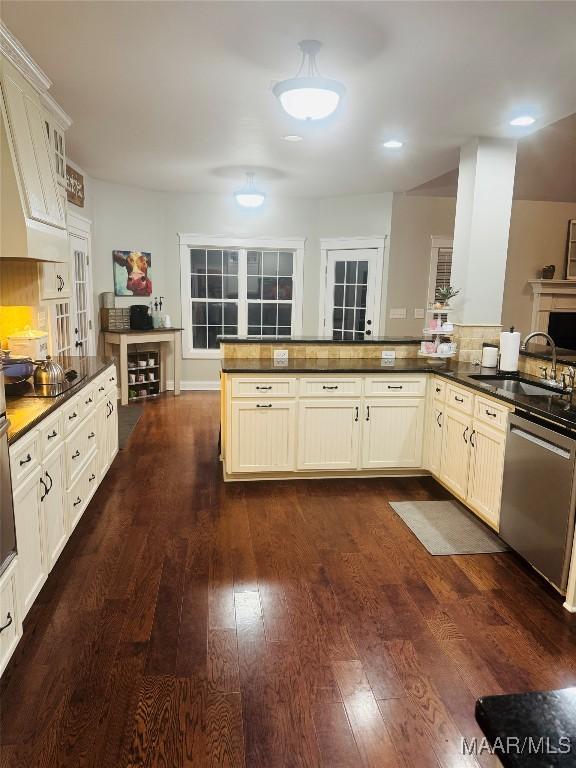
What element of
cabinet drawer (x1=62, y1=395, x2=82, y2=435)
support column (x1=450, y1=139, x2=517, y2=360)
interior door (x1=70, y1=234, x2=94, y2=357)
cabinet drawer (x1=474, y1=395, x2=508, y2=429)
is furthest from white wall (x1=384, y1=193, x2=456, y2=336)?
cabinet drawer (x1=62, y1=395, x2=82, y2=435)

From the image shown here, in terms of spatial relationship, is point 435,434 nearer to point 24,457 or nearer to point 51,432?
point 51,432

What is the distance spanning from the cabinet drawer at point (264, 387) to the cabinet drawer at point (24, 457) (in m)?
1.70

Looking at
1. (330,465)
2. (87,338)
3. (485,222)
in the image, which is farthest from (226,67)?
(87,338)

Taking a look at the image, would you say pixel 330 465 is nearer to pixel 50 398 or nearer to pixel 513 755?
pixel 50 398

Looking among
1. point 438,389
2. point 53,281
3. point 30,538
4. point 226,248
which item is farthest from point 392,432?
point 226,248

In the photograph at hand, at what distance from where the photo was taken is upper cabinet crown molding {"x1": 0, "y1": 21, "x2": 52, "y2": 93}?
8.94ft

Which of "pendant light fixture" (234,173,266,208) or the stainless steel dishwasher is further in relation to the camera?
"pendant light fixture" (234,173,266,208)

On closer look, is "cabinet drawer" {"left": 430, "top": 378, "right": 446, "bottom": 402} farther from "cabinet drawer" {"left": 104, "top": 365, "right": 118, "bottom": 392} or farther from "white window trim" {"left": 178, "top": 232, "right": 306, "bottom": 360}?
"white window trim" {"left": 178, "top": 232, "right": 306, "bottom": 360}

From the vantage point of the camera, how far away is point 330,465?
4.21 metres

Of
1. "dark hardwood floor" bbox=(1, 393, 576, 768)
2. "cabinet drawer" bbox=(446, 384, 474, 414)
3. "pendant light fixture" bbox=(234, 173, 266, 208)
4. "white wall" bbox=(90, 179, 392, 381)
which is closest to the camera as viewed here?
"dark hardwood floor" bbox=(1, 393, 576, 768)

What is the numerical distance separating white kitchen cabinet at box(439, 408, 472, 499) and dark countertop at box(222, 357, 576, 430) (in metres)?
0.26

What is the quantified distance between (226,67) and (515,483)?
9.40 ft

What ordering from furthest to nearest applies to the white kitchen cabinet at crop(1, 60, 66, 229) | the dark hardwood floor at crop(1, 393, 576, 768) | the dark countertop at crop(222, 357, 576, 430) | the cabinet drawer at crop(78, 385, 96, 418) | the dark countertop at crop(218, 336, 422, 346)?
the dark countertop at crop(218, 336, 422, 346)
the cabinet drawer at crop(78, 385, 96, 418)
the dark countertop at crop(222, 357, 576, 430)
the white kitchen cabinet at crop(1, 60, 66, 229)
the dark hardwood floor at crop(1, 393, 576, 768)

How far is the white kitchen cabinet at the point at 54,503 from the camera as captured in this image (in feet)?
8.47
